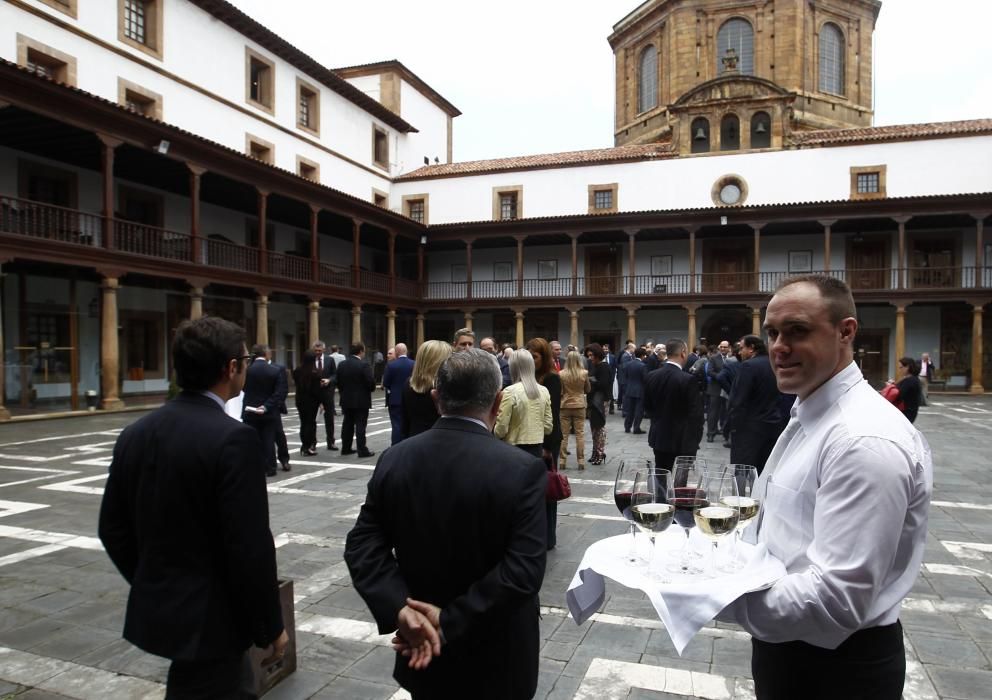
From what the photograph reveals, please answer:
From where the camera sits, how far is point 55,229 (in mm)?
14578

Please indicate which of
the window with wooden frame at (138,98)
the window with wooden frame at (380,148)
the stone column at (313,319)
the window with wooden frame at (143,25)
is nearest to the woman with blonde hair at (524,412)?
the stone column at (313,319)

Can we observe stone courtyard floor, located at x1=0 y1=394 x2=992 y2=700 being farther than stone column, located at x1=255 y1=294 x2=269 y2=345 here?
No

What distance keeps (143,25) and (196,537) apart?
22.3 metres

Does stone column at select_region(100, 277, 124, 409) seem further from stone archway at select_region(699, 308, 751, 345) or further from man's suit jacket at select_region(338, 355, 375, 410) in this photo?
stone archway at select_region(699, 308, 751, 345)

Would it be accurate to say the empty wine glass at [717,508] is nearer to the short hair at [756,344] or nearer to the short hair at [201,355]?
the short hair at [201,355]

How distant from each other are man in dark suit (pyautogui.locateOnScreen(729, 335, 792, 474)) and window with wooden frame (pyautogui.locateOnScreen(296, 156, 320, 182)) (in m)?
22.9

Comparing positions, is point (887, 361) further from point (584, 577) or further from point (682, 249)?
point (584, 577)

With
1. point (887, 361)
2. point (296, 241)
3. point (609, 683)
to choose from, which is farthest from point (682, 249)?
point (609, 683)

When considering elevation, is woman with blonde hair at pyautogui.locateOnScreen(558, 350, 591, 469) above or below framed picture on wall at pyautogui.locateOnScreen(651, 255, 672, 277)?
below

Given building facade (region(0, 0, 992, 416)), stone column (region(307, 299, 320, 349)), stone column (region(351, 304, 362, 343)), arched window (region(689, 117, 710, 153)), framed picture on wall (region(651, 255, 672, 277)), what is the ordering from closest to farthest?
1. building facade (region(0, 0, 992, 416))
2. stone column (region(307, 299, 320, 349))
3. stone column (region(351, 304, 362, 343))
4. arched window (region(689, 117, 710, 153))
5. framed picture on wall (region(651, 255, 672, 277))

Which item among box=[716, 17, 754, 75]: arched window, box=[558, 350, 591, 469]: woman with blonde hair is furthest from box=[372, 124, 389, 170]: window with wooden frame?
box=[558, 350, 591, 469]: woman with blonde hair

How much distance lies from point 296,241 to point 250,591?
26.0 metres

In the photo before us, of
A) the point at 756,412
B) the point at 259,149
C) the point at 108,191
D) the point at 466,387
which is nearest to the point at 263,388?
the point at 756,412

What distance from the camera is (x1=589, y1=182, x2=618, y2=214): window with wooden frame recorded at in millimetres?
28797
